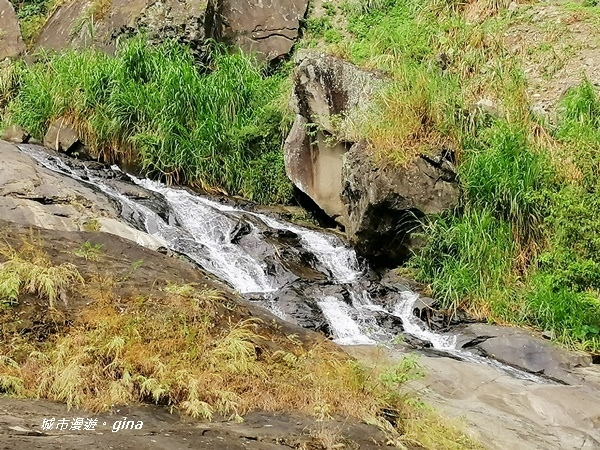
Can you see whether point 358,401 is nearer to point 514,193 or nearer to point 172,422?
point 172,422

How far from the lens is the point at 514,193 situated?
8359 mm

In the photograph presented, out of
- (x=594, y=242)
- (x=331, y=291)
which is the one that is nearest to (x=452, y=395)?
(x=331, y=291)

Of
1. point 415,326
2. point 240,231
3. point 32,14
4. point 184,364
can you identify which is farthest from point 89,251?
point 32,14

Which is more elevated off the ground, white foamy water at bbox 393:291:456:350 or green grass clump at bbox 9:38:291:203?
green grass clump at bbox 9:38:291:203

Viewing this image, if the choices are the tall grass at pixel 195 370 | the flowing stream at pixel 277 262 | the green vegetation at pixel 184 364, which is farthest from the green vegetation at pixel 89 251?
the flowing stream at pixel 277 262

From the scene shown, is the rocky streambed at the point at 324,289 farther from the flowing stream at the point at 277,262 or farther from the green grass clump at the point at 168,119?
the green grass clump at the point at 168,119

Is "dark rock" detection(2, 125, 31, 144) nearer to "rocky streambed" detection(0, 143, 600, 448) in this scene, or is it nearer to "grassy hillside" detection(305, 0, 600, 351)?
"rocky streambed" detection(0, 143, 600, 448)

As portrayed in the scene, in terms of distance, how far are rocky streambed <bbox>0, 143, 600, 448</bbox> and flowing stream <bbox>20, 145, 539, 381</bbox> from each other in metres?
0.02

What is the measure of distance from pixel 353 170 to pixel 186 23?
6.11 metres

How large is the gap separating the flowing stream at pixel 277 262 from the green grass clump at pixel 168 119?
80 centimetres

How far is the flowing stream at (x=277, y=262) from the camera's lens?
7.39 m

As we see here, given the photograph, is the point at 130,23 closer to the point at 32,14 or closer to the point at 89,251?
the point at 32,14

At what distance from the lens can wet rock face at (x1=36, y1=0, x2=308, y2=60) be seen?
43.4 ft

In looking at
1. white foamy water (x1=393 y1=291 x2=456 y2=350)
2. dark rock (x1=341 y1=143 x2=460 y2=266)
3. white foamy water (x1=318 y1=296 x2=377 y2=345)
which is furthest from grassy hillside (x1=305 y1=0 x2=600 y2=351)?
white foamy water (x1=318 y1=296 x2=377 y2=345)
